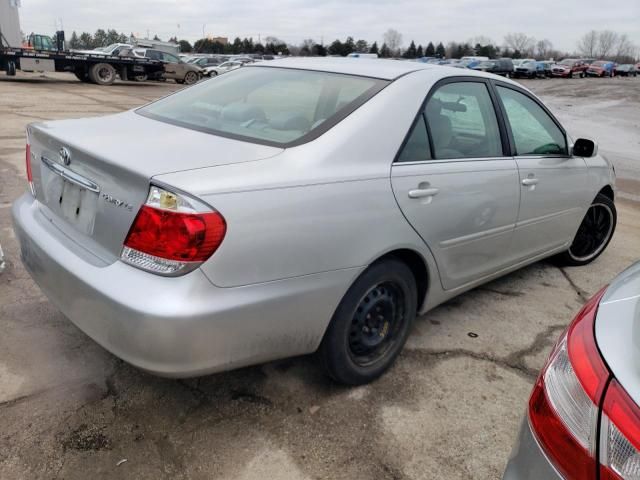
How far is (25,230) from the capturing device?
2.59 metres

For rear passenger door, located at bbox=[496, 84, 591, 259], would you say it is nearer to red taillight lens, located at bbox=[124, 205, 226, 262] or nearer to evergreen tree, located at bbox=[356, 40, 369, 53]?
red taillight lens, located at bbox=[124, 205, 226, 262]

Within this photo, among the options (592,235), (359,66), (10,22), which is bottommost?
(592,235)

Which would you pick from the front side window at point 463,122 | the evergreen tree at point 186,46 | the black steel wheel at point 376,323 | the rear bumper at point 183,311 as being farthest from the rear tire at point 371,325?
the evergreen tree at point 186,46

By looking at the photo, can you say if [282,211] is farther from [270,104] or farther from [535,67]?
[535,67]

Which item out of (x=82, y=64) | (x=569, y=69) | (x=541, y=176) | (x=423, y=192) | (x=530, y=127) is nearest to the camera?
(x=423, y=192)

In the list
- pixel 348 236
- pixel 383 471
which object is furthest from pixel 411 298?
pixel 383 471

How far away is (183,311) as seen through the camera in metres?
1.92

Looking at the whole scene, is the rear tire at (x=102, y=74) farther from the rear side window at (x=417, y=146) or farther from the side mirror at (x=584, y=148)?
the rear side window at (x=417, y=146)

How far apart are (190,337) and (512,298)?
2.76m

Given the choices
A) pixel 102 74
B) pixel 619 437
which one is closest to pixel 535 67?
pixel 102 74

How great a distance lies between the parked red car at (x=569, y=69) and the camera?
5194 centimetres

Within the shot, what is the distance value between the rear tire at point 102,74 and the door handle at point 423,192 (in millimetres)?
23493

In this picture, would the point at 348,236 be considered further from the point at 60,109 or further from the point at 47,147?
the point at 60,109

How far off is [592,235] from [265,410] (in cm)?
351
